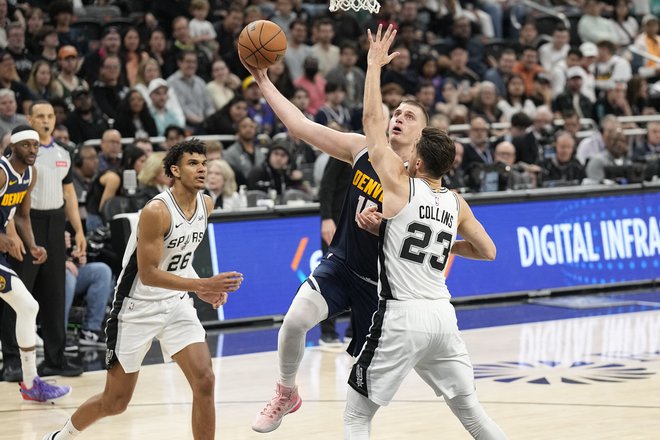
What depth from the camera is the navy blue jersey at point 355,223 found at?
262 inches

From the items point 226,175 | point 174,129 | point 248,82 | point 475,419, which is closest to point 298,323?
point 475,419

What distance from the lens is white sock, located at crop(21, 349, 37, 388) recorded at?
854 centimetres

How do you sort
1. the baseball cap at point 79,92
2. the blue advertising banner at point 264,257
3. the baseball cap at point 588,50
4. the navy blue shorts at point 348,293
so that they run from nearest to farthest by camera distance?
the navy blue shorts at point 348,293, the blue advertising banner at point 264,257, the baseball cap at point 79,92, the baseball cap at point 588,50

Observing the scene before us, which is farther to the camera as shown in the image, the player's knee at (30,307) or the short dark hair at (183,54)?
the short dark hair at (183,54)

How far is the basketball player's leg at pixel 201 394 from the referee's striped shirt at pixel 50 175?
3.42 metres

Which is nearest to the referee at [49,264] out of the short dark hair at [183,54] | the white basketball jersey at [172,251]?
the white basketball jersey at [172,251]

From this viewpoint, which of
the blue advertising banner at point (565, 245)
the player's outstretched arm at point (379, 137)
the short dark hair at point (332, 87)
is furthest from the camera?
the short dark hair at point (332, 87)

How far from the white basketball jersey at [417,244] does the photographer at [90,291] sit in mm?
5252

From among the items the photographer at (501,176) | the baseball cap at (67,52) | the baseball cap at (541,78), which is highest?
the baseball cap at (67,52)

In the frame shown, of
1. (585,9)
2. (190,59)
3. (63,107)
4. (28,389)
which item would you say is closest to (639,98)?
(585,9)

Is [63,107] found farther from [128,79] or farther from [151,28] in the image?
[151,28]

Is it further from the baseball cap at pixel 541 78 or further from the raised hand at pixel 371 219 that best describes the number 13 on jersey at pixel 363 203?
the baseball cap at pixel 541 78

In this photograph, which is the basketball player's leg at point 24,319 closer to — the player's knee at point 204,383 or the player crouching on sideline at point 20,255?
the player crouching on sideline at point 20,255

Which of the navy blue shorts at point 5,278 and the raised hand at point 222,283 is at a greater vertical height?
the raised hand at point 222,283
